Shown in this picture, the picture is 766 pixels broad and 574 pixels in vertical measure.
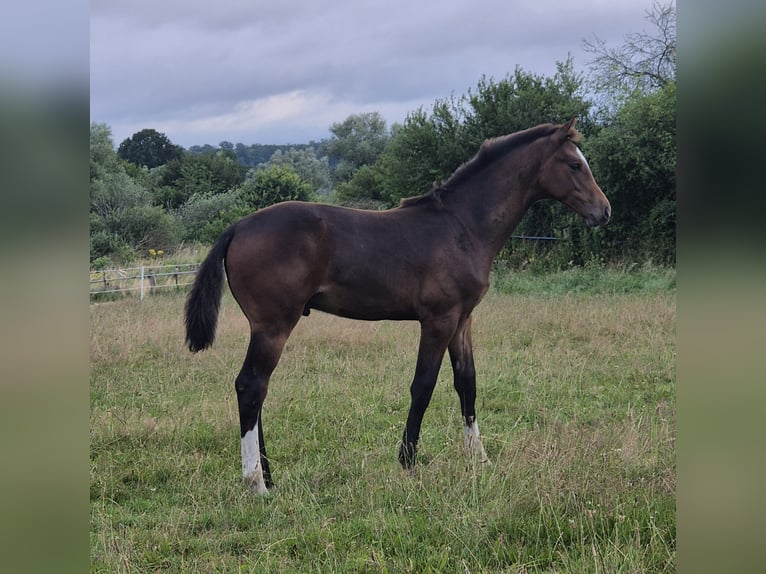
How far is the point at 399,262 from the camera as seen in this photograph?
14.1 feet

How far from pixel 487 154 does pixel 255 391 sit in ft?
7.92

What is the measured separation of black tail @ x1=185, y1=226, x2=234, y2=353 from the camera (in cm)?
427

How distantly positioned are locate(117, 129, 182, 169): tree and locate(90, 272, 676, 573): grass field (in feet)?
123

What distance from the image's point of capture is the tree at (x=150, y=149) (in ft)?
139

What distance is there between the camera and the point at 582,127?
1762cm

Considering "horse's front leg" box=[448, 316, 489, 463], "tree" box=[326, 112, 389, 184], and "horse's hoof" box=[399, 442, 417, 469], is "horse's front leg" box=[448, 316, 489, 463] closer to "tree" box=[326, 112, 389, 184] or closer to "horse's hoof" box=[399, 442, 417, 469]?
"horse's hoof" box=[399, 442, 417, 469]

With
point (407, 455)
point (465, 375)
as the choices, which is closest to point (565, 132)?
point (465, 375)

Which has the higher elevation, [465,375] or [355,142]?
[355,142]

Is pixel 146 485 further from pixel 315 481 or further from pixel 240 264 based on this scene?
pixel 240 264

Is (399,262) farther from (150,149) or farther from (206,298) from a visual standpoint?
(150,149)

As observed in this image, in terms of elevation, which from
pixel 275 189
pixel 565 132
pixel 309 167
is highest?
pixel 309 167
